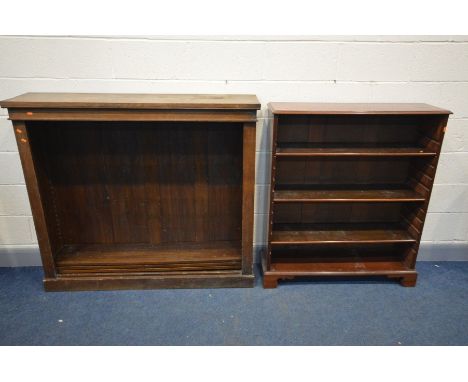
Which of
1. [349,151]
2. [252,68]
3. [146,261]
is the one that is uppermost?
[252,68]

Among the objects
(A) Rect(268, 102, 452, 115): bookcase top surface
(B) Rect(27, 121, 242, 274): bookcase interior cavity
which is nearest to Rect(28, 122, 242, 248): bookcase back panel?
(B) Rect(27, 121, 242, 274): bookcase interior cavity

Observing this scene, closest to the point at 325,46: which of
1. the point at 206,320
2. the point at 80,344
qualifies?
the point at 206,320

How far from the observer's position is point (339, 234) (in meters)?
2.27

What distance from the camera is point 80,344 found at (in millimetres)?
1815

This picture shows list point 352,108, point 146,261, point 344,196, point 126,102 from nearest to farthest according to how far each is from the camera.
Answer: point 126,102
point 352,108
point 344,196
point 146,261

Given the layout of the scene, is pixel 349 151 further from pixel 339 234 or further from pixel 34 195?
pixel 34 195

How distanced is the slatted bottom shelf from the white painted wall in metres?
0.68

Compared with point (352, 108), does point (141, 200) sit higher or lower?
lower

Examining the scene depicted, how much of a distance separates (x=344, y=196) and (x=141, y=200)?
1241mm

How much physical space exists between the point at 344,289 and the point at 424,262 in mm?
729

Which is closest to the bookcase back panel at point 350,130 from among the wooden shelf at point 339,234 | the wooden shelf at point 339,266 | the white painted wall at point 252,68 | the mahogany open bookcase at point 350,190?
the mahogany open bookcase at point 350,190

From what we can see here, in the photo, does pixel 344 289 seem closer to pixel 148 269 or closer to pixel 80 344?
pixel 148 269

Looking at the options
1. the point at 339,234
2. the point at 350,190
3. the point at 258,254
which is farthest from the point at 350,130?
the point at 258,254

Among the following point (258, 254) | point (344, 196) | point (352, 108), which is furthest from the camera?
point (258, 254)
